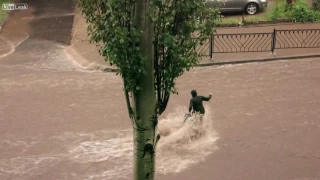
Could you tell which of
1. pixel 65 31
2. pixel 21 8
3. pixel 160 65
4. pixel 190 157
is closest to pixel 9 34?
pixel 65 31

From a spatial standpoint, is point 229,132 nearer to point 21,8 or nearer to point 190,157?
point 190,157

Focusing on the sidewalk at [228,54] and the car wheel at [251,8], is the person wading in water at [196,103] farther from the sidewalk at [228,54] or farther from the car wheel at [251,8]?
the car wheel at [251,8]

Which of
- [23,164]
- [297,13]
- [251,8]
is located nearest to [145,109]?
[23,164]

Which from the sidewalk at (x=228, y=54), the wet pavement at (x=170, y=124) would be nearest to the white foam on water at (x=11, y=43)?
the wet pavement at (x=170, y=124)

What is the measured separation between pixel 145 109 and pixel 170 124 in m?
5.84

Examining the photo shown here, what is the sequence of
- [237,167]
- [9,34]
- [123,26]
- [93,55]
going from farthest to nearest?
[9,34]
[93,55]
[237,167]
[123,26]

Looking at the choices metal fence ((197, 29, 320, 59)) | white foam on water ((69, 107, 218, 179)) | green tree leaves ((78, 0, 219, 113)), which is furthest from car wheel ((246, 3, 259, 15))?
green tree leaves ((78, 0, 219, 113))

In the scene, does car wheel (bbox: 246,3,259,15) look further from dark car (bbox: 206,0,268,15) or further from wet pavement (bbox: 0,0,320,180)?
wet pavement (bbox: 0,0,320,180)

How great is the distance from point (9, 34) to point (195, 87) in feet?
30.8

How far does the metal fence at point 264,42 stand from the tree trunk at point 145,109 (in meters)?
10.3

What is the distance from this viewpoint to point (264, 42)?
16641mm

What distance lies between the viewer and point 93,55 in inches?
640

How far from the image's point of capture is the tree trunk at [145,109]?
4910 mm

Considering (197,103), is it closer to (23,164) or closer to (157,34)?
(23,164)
